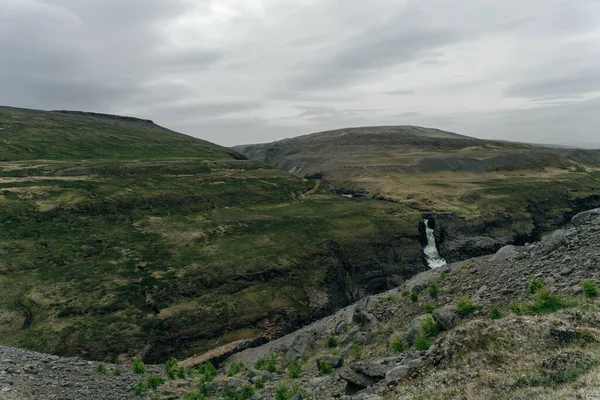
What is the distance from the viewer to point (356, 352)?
20297 mm

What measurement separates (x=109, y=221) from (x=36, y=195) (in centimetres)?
1642

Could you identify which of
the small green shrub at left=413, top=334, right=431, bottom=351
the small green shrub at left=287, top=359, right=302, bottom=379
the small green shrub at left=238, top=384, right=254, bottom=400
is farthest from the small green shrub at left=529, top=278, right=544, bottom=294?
the small green shrub at left=238, top=384, right=254, bottom=400

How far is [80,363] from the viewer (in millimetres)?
24312

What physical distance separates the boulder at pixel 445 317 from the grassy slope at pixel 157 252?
27.8m

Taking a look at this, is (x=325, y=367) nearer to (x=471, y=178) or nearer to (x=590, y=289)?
(x=590, y=289)

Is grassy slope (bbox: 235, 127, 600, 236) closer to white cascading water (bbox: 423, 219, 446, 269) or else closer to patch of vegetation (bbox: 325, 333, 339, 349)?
white cascading water (bbox: 423, 219, 446, 269)

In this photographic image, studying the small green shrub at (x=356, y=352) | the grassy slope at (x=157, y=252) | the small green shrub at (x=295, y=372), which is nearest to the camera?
the small green shrub at (x=356, y=352)

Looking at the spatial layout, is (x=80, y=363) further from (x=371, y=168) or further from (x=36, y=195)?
(x=371, y=168)

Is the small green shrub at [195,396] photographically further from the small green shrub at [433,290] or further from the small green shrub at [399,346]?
the small green shrub at [433,290]

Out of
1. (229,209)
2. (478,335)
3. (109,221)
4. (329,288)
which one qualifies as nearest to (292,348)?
(478,335)

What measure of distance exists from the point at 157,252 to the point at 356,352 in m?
42.7

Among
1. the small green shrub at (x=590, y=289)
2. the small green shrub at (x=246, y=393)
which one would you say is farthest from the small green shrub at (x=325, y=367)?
the small green shrub at (x=590, y=289)

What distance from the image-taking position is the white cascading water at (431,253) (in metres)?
64.7

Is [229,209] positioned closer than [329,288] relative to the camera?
No
